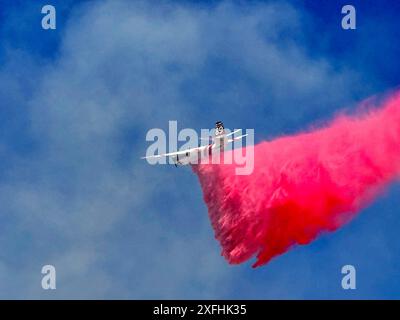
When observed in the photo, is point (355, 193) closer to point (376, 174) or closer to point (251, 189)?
point (376, 174)

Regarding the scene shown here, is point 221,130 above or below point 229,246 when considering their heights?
above

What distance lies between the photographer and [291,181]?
127 m

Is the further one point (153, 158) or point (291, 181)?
point (153, 158)

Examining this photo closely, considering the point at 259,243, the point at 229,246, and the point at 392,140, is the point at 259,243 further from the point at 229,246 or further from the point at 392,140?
the point at 392,140

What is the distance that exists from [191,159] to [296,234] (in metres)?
14.5

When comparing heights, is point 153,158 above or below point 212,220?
above

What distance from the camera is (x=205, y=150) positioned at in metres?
130

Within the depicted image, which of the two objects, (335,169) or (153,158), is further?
(153,158)

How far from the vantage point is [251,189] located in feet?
417

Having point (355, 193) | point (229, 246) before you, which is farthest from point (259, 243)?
point (355, 193)

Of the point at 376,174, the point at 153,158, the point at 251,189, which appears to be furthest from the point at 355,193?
the point at 153,158

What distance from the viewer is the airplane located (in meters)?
129

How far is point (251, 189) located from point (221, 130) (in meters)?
7.09

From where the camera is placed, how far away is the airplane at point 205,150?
12875 centimetres
